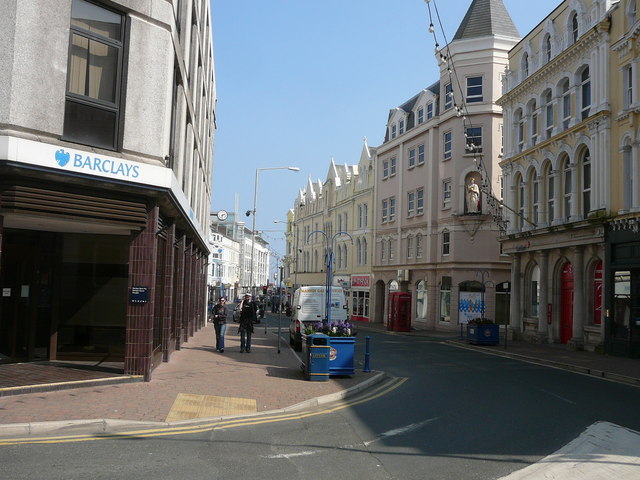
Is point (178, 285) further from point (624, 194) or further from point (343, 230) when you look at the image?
point (343, 230)

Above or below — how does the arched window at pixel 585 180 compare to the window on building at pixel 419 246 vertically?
above

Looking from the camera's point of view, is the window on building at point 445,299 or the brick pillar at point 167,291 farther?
the window on building at point 445,299

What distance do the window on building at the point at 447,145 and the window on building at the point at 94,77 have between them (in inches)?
1199

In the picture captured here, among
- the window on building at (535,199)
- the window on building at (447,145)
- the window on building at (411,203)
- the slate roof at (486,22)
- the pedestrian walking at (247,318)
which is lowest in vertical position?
the pedestrian walking at (247,318)

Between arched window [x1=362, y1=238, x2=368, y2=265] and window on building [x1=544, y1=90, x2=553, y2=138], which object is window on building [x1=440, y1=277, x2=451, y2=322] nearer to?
window on building [x1=544, y1=90, x2=553, y2=138]

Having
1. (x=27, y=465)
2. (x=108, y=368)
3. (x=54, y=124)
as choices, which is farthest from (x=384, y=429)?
(x=54, y=124)

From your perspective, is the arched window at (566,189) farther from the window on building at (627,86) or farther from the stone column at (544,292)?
the window on building at (627,86)

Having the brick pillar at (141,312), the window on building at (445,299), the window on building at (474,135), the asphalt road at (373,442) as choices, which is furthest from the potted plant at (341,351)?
the window on building at (474,135)

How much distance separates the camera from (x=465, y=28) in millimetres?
39375

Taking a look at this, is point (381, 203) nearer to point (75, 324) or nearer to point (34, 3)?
point (75, 324)

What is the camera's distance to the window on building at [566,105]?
85.6ft

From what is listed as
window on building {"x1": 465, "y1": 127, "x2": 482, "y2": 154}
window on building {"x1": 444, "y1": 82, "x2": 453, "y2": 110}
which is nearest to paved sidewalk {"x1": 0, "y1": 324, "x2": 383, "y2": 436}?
window on building {"x1": 465, "y1": 127, "x2": 482, "y2": 154}

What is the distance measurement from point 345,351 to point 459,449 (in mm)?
6435

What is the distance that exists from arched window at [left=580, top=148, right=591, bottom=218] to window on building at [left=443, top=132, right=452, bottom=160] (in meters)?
15.2
